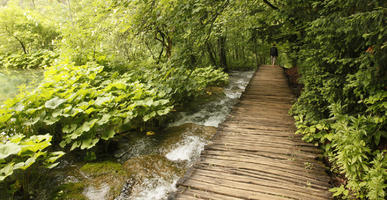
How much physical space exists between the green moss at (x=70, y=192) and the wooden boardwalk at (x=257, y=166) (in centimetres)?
183

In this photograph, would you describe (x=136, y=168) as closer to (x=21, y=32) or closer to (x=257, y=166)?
(x=257, y=166)

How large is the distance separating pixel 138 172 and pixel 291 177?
111 inches

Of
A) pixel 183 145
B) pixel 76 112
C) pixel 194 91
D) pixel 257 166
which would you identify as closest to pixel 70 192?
pixel 76 112

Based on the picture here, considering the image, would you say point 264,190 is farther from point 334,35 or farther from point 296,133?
point 334,35

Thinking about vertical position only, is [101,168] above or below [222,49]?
below

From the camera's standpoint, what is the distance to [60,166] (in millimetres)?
4289

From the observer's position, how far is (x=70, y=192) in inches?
141

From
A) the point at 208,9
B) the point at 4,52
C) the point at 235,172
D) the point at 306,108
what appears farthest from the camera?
the point at 4,52

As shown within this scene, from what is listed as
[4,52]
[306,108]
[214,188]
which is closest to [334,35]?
[306,108]

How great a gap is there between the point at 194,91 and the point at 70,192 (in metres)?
5.37

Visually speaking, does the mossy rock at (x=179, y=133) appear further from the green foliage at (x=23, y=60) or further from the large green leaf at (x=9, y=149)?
the green foliage at (x=23, y=60)

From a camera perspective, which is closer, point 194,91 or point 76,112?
point 76,112

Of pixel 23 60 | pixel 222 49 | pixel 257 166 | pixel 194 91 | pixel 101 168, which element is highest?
pixel 23 60

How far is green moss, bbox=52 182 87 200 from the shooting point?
3455 mm
